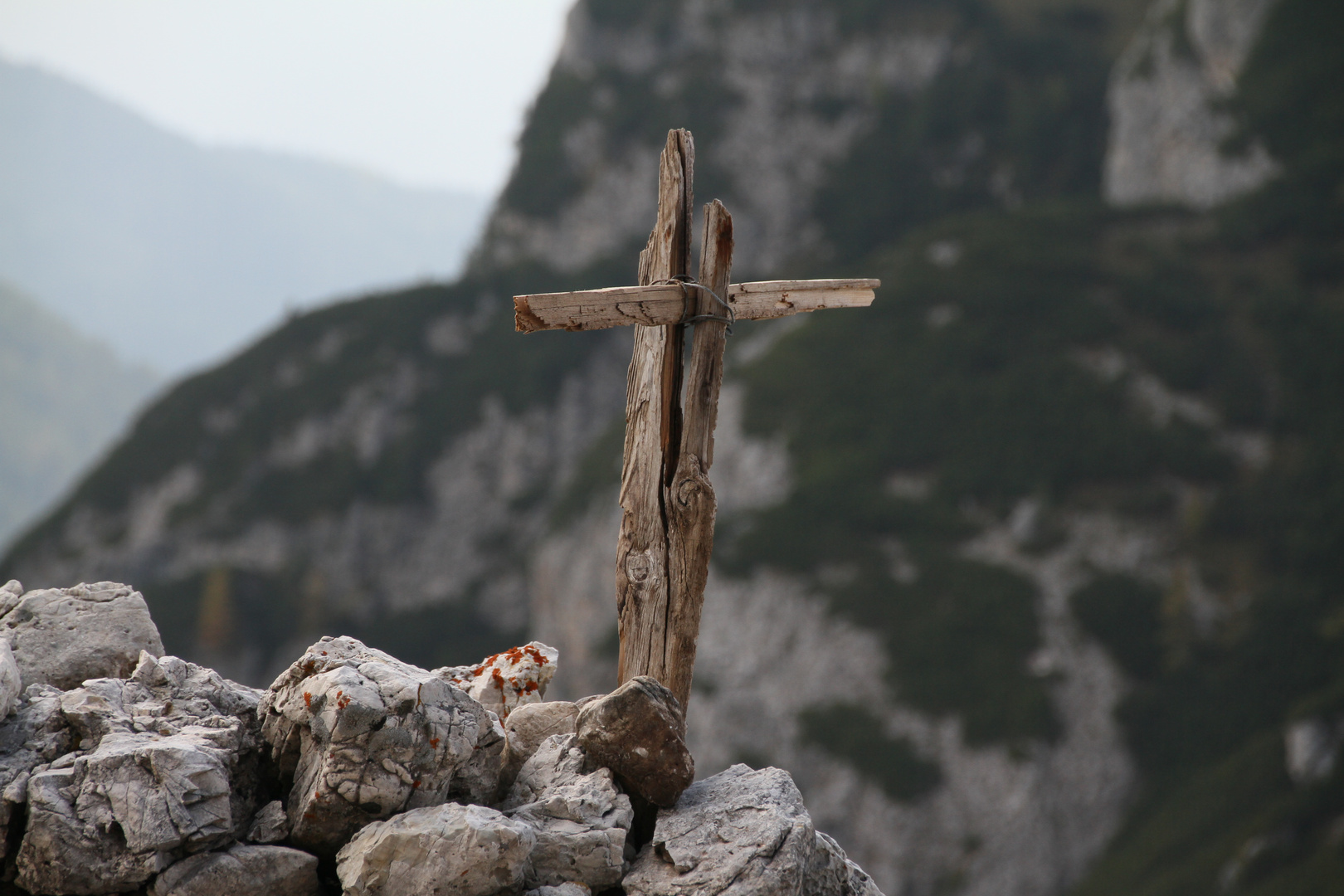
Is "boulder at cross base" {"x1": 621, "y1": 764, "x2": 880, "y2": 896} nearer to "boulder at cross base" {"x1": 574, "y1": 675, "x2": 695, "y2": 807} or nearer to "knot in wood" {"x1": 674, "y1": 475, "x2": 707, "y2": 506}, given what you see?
"boulder at cross base" {"x1": 574, "y1": 675, "x2": 695, "y2": 807}

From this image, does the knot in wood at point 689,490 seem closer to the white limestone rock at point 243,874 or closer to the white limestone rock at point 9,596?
the white limestone rock at point 243,874

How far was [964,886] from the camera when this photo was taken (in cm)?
3638

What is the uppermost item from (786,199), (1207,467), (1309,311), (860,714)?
(786,199)

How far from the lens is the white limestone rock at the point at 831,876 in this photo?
758 cm

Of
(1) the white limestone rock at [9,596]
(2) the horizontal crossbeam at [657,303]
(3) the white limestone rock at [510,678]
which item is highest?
(2) the horizontal crossbeam at [657,303]

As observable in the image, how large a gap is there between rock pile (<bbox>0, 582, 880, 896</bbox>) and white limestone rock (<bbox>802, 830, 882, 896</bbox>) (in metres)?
0.02

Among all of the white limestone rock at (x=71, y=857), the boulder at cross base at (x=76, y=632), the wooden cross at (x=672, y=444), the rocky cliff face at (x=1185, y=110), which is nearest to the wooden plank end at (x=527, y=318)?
the wooden cross at (x=672, y=444)

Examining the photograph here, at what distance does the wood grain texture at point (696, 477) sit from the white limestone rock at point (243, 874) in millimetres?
3232

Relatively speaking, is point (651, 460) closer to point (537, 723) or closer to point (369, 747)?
point (537, 723)

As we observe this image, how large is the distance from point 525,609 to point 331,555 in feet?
42.3

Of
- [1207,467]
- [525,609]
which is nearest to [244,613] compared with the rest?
[525,609]

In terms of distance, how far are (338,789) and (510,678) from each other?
2.63 meters

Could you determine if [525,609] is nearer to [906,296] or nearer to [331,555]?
[331,555]

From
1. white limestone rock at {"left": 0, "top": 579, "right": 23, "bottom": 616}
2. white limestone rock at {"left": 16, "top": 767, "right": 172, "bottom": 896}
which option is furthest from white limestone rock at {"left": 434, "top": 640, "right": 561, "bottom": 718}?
white limestone rock at {"left": 0, "top": 579, "right": 23, "bottom": 616}
